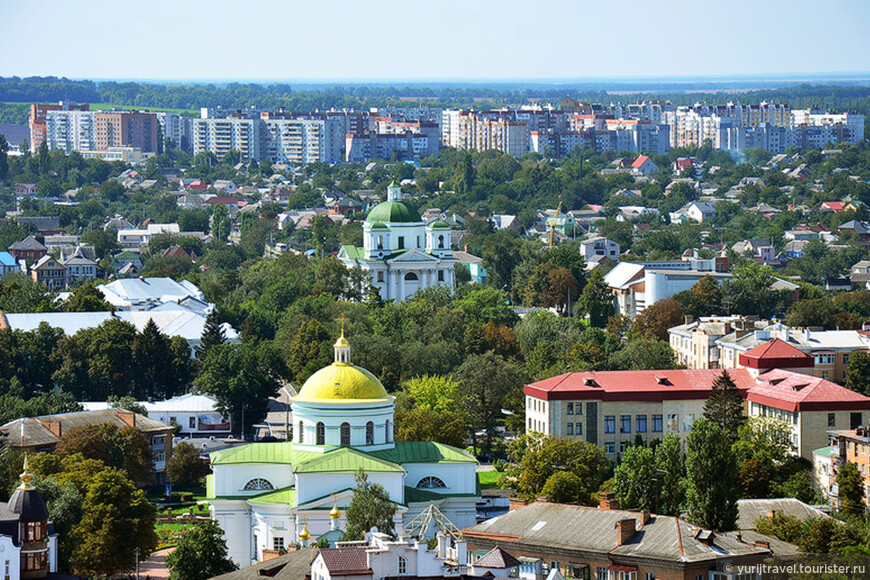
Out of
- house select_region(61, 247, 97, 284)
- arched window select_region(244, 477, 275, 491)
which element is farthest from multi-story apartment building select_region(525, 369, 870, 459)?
house select_region(61, 247, 97, 284)

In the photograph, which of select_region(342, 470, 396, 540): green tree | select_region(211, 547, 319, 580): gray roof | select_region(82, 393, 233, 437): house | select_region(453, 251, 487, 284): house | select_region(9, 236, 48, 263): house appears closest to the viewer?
select_region(211, 547, 319, 580): gray roof

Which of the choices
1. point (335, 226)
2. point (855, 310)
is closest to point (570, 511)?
point (855, 310)

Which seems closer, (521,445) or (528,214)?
(521,445)

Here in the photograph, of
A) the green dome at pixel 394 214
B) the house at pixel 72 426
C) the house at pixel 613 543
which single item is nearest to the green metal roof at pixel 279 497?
the house at pixel 613 543

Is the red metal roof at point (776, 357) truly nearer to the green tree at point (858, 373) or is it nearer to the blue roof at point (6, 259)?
the green tree at point (858, 373)

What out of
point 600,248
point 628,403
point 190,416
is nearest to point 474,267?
point 600,248

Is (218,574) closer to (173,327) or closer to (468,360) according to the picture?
(468,360)

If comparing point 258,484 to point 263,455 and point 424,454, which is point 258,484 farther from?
point 424,454

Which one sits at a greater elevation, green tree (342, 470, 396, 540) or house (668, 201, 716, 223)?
green tree (342, 470, 396, 540)

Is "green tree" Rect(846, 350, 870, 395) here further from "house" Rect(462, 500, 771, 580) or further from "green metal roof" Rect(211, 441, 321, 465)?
"green metal roof" Rect(211, 441, 321, 465)
